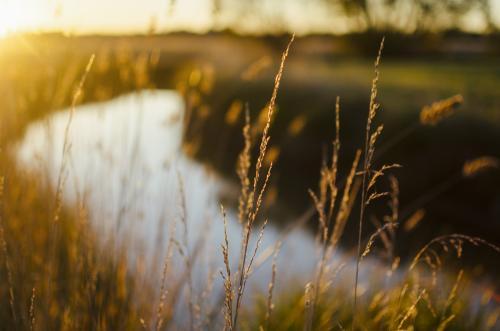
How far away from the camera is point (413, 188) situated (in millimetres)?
8562

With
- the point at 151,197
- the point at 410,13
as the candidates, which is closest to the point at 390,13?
the point at 410,13

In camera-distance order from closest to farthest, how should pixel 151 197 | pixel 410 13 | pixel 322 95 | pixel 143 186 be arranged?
pixel 143 186
pixel 151 197
pixel 322 95
pixel 410 13

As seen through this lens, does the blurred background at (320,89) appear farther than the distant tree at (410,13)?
No

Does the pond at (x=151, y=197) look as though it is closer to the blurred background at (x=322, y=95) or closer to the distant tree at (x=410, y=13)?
the blurred background at (x=322, y=95)

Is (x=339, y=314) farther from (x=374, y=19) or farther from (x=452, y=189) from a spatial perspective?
(x=374, y=19)

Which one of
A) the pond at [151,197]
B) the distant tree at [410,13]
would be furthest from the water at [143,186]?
the distant tree at [410,13]

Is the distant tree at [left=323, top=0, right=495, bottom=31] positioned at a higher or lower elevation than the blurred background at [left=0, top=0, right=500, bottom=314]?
higher

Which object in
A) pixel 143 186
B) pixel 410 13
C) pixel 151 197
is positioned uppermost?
pixel 410 13

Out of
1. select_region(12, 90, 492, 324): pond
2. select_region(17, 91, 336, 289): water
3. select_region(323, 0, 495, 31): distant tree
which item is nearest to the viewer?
select_region(12, 90, 492, 324): pond

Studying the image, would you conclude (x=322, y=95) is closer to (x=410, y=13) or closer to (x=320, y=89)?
(x=320, y=89)

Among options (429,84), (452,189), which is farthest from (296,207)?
(429,84)

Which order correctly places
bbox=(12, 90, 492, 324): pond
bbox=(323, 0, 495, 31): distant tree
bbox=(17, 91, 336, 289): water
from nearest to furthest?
bbox=(12, 90, 492, 324): pond → bbox=(17, 91, 336, 289): water → bbox=(323, 0, 495, 31): distant tree

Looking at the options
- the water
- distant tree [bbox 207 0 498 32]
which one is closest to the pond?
the water

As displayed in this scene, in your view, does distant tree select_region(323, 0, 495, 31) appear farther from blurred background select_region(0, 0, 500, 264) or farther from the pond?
the pond
